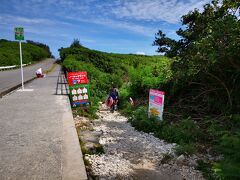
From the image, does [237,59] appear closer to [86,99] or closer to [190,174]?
[190,174]

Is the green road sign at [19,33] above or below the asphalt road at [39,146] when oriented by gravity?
above

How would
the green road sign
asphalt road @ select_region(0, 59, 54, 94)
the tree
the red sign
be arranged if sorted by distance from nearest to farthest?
the tree
the red sign
the green road sign
asphalt road @ select_region(0, 59, 54, 94)

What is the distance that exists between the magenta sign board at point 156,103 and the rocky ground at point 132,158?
89cm

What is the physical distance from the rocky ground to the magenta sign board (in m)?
0.89

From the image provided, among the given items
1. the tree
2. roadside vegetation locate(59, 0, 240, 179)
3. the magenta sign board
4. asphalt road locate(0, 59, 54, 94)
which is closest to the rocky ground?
roadside vegetation locate(59, 0, 240, 179)

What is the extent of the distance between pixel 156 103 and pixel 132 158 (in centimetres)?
295

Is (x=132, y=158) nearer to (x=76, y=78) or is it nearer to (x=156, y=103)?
(x=156, y=103)

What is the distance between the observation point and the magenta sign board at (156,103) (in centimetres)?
802

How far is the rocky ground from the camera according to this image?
4.79m

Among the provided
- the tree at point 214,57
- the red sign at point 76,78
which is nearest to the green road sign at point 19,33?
the red sign at point 76,78

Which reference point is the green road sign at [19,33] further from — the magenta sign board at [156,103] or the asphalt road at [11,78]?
the magenta sign board at [156,103]

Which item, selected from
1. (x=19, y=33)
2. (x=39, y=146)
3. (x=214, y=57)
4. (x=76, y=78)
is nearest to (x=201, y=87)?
(x=214, y=57)

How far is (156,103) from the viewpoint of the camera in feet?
26.9

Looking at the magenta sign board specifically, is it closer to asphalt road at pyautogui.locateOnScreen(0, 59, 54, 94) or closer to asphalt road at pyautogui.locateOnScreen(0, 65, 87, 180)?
asphalt road at pyautogui.locateOnScreen(0, 65, 87, 180)
